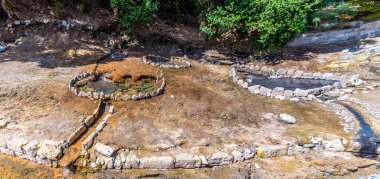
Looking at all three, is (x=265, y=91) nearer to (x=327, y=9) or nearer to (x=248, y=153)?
(x=248, y=153)

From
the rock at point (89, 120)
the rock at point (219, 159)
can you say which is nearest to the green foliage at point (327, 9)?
the rock at point (219, 159)

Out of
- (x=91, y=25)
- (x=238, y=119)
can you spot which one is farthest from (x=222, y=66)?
(x=91, y=25)

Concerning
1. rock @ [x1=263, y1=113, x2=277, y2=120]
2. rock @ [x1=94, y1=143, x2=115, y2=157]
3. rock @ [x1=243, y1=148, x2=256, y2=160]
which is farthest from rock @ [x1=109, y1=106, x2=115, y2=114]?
rock @ [x1=263, y1=113, x2=277, y2=120]

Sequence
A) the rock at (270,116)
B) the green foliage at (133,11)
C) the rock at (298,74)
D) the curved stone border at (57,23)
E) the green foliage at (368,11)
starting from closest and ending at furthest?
the rock at (270,116)
the rock at (298,74)
the green foliage at (133,11)
the curved stone border at (57,23)
the green foliage at (368,11)

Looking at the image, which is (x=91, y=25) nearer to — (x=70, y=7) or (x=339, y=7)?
(x=70, y=7)

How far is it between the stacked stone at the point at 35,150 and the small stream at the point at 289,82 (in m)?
7.50

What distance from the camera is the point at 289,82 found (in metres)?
11.9

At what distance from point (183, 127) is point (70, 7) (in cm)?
1139

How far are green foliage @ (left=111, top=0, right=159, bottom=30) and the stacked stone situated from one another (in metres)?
8.27

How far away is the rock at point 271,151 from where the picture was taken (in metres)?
7.09

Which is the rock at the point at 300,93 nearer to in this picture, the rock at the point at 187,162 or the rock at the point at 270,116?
the rock at the point at 270,116

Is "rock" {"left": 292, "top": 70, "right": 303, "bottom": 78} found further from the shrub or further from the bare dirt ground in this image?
the shrub

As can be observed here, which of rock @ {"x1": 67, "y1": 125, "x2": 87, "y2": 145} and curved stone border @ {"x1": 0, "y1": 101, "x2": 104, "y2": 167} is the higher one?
rock @ {"x1": 67, "y1": 125, "x2": 87, "y2": 145}

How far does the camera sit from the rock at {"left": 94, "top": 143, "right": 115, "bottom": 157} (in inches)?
268
